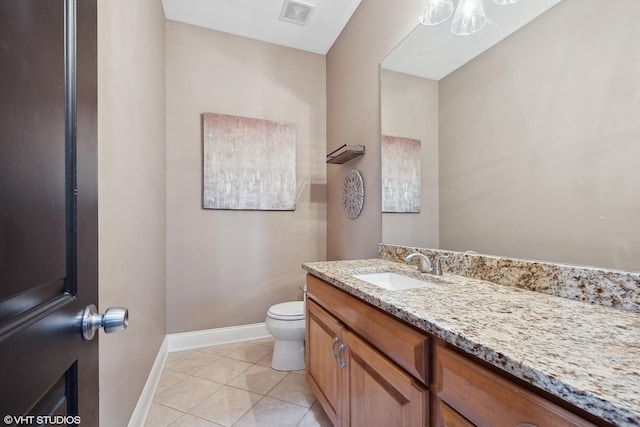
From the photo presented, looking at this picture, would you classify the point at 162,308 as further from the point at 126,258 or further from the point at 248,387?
the point at 126,258

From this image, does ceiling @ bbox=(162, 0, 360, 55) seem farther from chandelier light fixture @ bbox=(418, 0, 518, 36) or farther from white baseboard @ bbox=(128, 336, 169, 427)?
white baseboard @ bbox=(128, 336, 169, 427)

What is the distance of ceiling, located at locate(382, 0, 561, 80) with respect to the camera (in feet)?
3.58

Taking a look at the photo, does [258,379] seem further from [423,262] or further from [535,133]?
[535,133]

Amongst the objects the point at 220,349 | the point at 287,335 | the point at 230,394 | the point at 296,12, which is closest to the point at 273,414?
the point at 230,394

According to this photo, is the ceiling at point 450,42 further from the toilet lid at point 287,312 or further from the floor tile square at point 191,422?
the floor tile square at point 191,422

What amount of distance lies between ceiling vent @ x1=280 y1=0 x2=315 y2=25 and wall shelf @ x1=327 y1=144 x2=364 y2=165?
113cm

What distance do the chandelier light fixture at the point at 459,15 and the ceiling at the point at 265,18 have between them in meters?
0.95

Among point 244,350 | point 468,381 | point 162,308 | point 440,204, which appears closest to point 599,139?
point 440,204

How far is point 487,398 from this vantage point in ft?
1.81

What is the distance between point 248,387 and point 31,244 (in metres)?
1.77

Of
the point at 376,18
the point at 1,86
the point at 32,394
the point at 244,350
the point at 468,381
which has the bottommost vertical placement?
the point at 244,350

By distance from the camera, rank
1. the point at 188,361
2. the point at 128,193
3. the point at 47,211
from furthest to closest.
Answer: the point at 188,361 < the point at 128,193 < the point at 47,211

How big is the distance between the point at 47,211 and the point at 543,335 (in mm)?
984

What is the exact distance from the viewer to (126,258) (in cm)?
123
